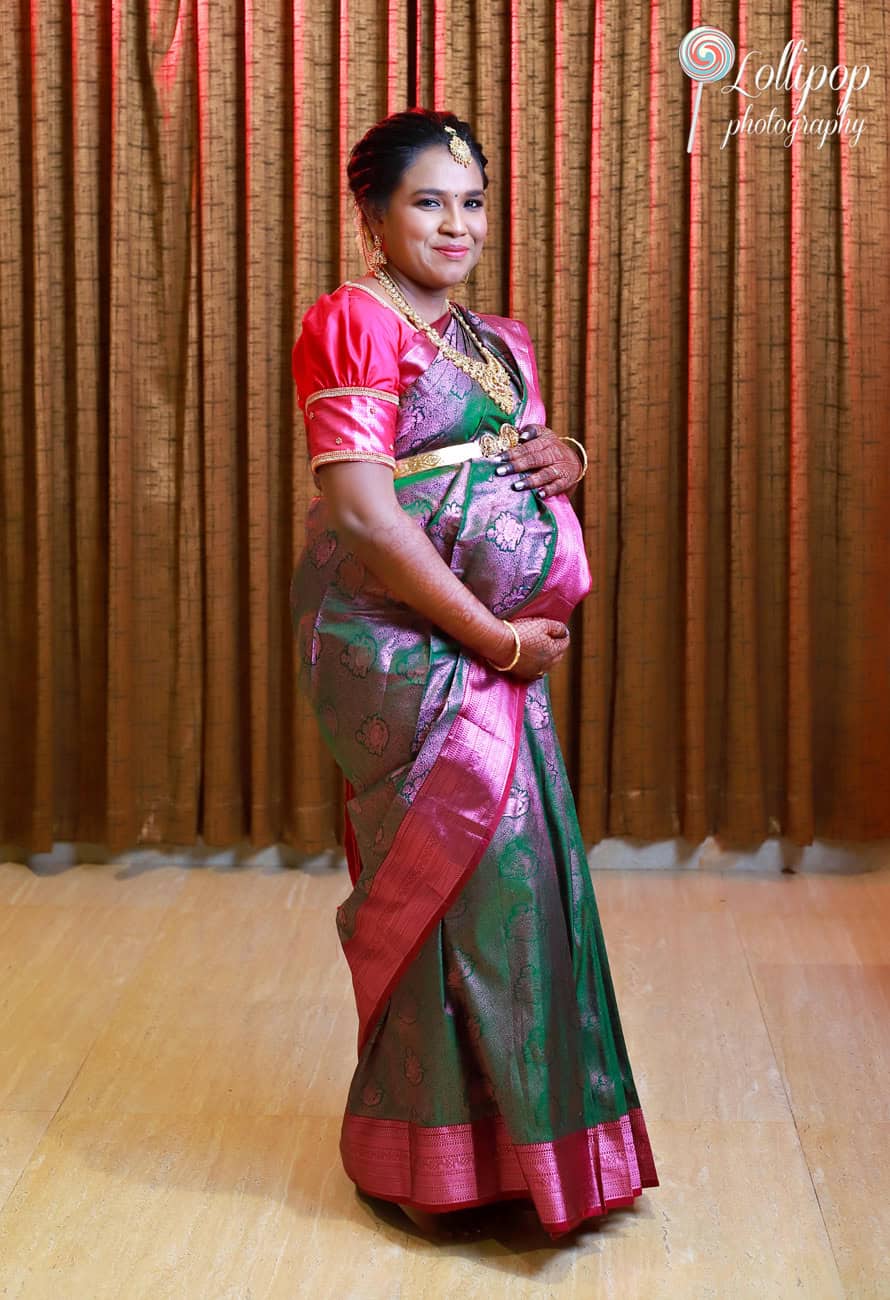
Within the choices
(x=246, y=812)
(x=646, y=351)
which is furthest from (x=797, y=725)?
(x=246, y=812)

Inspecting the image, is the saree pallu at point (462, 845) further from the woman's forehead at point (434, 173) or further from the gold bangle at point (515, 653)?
the woman's forehead at point (434, 173)

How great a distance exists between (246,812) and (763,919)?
1236 millimetres

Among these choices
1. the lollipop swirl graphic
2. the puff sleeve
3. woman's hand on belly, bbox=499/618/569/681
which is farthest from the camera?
the lollipop swirl graphic


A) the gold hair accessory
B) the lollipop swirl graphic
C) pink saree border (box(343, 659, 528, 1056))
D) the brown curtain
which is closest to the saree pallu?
pink saree border (box(343, 659, 528, 1056))

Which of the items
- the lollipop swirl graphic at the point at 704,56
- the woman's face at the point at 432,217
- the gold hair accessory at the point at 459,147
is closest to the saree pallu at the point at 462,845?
the woman's face at the point at 432,217

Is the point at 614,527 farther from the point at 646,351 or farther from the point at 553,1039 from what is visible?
the point at 553,1039

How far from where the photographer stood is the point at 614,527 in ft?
11.2

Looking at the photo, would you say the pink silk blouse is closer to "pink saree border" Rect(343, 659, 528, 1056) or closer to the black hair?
the black hair

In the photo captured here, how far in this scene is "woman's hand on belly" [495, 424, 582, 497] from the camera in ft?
6.37

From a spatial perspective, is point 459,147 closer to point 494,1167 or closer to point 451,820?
point 451,820

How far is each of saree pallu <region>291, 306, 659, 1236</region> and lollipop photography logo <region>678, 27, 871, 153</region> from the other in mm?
1588

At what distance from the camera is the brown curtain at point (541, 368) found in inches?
129

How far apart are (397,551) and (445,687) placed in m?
0.20

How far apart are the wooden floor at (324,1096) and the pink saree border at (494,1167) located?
0.07 metres
